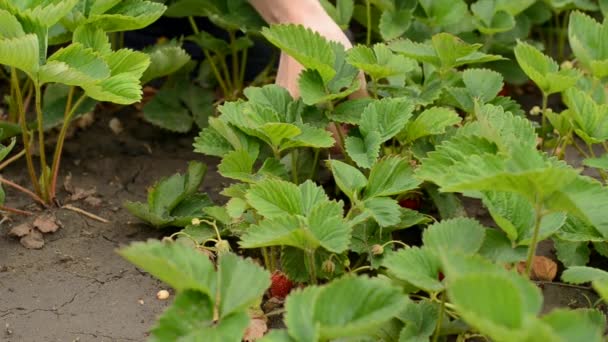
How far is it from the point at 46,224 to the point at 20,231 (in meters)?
0.04

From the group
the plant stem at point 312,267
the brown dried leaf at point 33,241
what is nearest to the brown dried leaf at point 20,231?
the brown dried leaf at point 33,241

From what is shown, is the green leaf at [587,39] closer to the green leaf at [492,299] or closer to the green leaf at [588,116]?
the green leaf at [588,116]

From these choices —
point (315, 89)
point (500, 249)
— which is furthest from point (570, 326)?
point (315, 89)

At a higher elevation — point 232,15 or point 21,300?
point 232,15

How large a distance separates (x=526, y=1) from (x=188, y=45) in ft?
2.61

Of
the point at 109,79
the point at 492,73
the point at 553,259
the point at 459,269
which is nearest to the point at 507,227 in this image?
the point at 459,269

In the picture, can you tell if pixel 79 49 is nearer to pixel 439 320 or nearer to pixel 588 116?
pixel 439 320

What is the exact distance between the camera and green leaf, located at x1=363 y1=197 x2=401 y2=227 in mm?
1303

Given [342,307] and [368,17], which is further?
[368,17]

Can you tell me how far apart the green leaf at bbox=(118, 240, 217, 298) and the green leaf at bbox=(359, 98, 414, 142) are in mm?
466

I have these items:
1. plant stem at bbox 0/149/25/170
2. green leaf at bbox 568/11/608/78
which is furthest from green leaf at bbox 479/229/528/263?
plant stem at bbox 0/149/25/170

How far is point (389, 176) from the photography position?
4.51 ft

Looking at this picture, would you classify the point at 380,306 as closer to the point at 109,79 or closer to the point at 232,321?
the point at 232,321

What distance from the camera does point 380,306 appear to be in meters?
1.02
